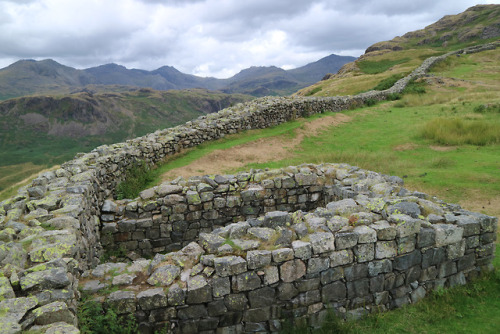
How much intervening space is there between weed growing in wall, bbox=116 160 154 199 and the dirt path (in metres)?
0.69

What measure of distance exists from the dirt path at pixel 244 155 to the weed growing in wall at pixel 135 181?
0.69 metres

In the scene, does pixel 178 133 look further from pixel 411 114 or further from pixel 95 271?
pixel 411 114

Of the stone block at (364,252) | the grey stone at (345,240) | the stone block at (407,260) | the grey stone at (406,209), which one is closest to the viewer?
the grey stone at (345,240)

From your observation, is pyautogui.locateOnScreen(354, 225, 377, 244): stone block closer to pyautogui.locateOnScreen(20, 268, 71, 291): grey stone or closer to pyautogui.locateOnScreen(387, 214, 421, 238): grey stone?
pyautogui.locateOnScreen(387, 214, 421, 238): grey stone

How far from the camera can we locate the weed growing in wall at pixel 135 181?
1029 centimetres

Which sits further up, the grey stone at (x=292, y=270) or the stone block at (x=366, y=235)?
the stone block at (x=366, y=235)

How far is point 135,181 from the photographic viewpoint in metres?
11.1

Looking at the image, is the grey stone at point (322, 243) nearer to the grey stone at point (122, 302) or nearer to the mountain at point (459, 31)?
the grey stone at point (122, 302)

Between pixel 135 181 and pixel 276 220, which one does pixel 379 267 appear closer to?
pixel 276 220

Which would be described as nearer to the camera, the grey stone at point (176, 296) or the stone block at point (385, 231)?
the grey stone at point (176, 296)

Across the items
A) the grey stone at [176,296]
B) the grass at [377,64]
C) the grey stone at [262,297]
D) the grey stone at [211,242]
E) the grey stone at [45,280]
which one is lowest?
the grey stone at [262,297]

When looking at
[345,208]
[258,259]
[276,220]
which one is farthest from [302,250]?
[345,208]

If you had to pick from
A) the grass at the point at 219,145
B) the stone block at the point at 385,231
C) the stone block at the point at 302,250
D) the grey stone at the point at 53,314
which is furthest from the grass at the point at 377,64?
the grey stone at the point at 53,314

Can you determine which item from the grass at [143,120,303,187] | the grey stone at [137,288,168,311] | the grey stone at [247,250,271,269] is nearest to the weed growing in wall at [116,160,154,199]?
the grass at [143,120,303,187]
